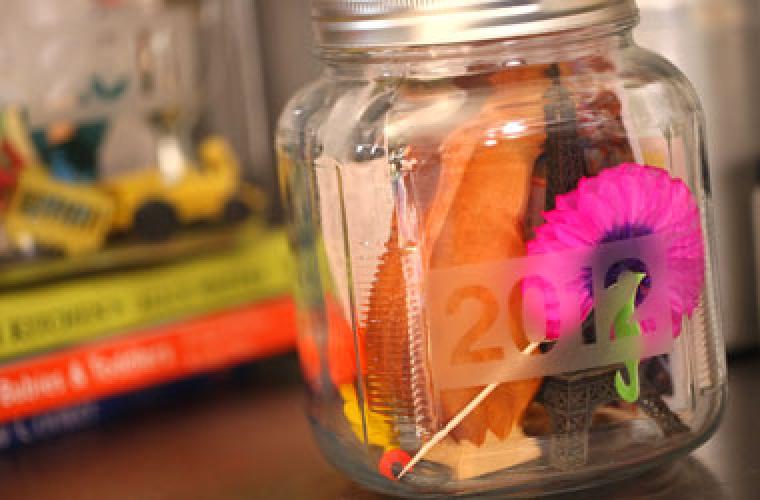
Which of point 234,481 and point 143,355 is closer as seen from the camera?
point 234,481

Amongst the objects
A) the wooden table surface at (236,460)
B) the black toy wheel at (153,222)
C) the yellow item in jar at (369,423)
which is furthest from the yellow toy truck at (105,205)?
the yellow item in jar at (369,423)

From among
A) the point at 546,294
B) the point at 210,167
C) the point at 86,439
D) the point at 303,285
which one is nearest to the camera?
the point at 546,294

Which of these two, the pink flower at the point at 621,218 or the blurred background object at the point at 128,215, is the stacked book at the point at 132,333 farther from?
the pink flower at the point at 621,218

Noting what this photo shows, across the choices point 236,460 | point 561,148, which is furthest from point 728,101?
point 236,460

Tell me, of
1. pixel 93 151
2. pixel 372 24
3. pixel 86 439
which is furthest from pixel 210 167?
pixel 372 24

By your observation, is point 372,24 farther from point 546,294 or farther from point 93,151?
point 93,151

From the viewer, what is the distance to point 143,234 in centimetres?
84

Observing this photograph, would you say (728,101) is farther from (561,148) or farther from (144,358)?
(144,358)

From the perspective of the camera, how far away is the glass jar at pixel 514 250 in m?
0.54

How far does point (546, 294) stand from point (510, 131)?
71mm

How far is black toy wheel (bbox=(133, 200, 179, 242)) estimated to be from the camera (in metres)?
0.84

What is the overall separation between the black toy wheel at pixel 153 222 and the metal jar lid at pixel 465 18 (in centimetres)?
33

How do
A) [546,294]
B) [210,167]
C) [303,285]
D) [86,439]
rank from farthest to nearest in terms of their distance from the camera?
[210,167] < [86,439] < [303,285] < [546,294]

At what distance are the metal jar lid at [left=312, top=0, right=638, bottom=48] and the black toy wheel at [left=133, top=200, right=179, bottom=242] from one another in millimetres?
326
